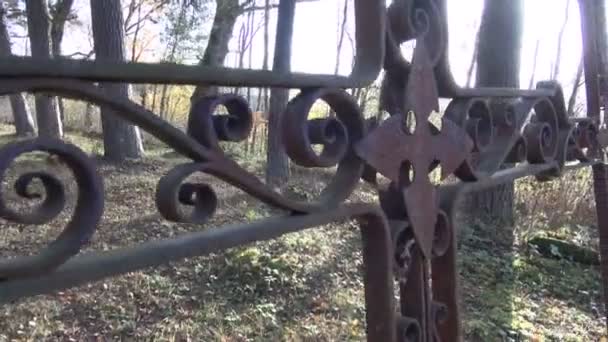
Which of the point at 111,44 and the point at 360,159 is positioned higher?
the point at 111,44

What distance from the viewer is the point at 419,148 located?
3.90 feet

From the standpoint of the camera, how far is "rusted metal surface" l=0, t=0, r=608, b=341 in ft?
2.28

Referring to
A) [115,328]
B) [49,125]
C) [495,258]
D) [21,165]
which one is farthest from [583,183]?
[49,125]

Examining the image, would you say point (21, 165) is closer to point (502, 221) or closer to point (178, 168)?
point (502, 221)

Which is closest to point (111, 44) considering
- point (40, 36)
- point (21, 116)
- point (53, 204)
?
point (40, 36)

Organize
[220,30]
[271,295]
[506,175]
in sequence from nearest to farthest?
[506,175], [271,295], [220,30]

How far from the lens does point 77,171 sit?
71 cm

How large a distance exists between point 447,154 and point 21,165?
5622 mm

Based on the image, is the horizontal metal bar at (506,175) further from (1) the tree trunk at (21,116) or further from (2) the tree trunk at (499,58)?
(1) the tree trunk at (21,116)

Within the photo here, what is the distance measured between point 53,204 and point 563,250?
5000mm

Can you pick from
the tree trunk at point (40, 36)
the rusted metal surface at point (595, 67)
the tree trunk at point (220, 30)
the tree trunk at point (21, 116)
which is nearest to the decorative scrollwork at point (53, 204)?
the rusted metal surface at point (595, 67)

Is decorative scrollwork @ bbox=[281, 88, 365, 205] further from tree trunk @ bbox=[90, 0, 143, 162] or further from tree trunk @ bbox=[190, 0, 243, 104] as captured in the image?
tree trunk @ bbox=[190, 0, 243, 104]

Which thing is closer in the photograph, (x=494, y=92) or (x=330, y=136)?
(x=330, y=136)

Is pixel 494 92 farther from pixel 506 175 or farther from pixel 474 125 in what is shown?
pixel 506 175
